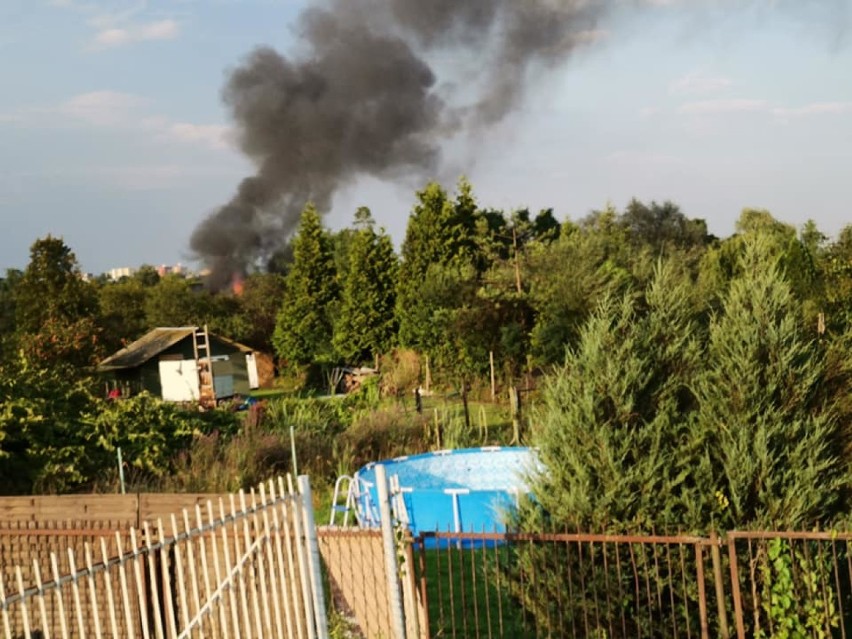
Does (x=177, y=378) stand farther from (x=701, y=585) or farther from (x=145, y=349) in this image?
(x=701, y=585)

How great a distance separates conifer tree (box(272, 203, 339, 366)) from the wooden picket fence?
93.9ft

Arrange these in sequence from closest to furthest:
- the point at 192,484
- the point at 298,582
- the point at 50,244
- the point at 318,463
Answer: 1. the point at 298,582
2. the point at 192,484
3. the point at 318,463
4. the point at 50,244

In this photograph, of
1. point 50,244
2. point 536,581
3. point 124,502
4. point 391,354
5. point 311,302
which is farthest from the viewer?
point 311,302

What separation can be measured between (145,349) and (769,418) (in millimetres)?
31717

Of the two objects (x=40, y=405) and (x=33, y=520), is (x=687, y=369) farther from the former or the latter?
(x=40, y=405)

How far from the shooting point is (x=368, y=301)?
34281mm

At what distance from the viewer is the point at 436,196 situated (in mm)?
32375

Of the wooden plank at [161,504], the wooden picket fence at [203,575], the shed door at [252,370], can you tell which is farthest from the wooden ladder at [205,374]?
the wooden plank at [161,504]

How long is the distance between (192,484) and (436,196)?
2057cm

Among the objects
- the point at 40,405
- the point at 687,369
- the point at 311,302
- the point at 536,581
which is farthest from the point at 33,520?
the point at 311,302

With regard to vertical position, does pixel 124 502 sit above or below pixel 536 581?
above

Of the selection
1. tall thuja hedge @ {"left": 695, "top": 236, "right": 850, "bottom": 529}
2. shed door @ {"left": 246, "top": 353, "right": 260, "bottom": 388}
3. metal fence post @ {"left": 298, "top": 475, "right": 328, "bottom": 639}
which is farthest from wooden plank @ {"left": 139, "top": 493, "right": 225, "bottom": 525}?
shed door @ {"left": 246, "top": 353, "right": 260, "bottom": 388}

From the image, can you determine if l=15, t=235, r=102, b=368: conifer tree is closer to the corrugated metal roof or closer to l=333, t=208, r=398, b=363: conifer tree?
the corrugated metal roof

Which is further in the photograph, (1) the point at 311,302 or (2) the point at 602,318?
(1) the point at 311,302
